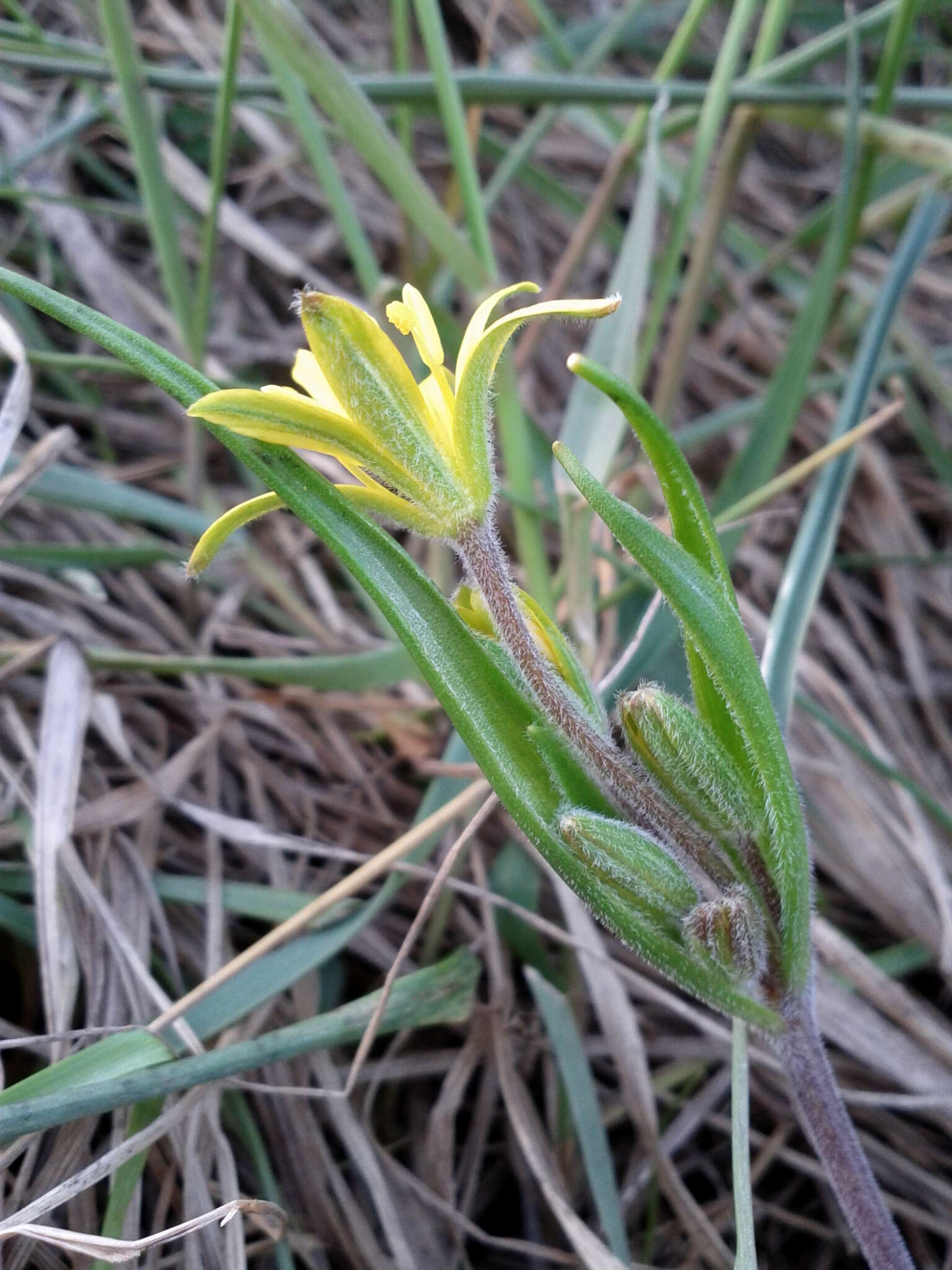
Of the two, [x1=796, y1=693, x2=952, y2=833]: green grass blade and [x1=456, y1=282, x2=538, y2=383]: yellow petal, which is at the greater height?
[x1=456, y1=282, x2=538, y2=383]: yellow petal

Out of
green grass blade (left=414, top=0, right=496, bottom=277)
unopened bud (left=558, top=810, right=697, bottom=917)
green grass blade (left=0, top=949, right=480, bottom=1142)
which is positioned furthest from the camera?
green grass blade (left=414, top=0, right=496, bottom=277)

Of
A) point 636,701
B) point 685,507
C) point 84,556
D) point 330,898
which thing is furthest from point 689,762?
point 84,556

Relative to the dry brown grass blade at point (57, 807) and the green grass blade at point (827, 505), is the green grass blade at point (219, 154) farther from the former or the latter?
the green grass blade at point (827, 505)

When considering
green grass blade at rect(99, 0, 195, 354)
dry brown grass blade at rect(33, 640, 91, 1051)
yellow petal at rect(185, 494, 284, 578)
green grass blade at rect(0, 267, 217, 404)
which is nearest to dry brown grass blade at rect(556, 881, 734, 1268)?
dry brown grass blade at rect(33, 640, 91, 1051)

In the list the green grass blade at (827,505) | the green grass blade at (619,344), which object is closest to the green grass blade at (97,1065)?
the green grass blade at (827,505)

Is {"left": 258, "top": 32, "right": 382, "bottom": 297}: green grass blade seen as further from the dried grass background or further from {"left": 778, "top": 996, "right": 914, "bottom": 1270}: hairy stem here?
{"left": 778, "top": 996, "right": 914, "bottom": 1270}: hairy stem

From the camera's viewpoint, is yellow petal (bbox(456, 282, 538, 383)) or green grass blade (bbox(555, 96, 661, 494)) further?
green grass blade (bbox(555, 96, 661, 494))

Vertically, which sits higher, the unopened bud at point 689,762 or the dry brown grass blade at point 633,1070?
the unopened bud at point 689,762
